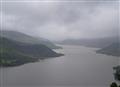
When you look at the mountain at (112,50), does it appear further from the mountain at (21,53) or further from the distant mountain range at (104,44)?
the mountain at (21,53)

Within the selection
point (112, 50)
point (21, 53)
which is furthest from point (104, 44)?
point (21, 53)

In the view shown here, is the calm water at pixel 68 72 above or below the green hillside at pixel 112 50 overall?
below

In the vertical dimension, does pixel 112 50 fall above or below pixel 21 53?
above

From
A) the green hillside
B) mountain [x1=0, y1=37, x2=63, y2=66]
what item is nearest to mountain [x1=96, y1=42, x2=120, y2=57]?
the green hillside

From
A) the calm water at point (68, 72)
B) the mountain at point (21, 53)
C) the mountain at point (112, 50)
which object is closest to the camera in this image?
the calm water at point (68, 72)

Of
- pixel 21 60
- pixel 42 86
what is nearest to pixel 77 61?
pixel 42 86

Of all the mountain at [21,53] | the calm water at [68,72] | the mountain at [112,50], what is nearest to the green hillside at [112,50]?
the mountain at [112,50]

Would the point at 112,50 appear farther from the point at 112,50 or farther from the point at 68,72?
the point at 68,72
